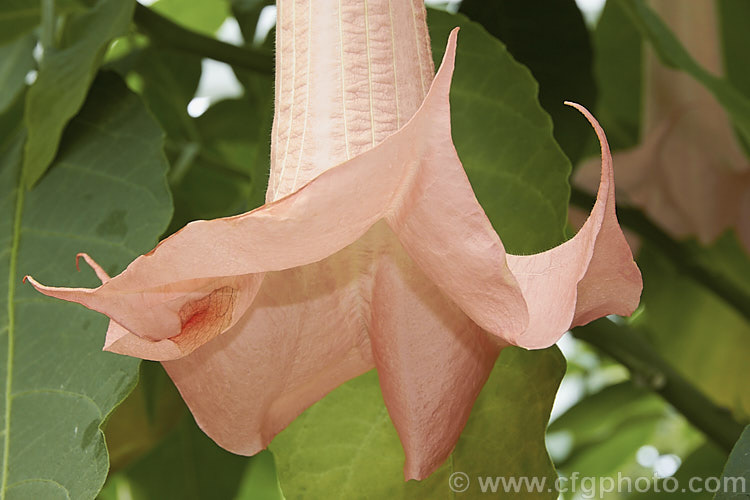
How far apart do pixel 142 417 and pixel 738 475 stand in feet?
1.66

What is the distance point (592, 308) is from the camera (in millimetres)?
312

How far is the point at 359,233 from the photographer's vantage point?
0.97ft

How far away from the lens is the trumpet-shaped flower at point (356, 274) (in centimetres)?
27

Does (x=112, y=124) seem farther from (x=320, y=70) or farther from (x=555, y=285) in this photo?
(x=555, y=285)

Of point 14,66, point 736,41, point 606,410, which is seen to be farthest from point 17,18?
point 606,410

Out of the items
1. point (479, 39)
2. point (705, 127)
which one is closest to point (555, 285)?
point (479, 39)

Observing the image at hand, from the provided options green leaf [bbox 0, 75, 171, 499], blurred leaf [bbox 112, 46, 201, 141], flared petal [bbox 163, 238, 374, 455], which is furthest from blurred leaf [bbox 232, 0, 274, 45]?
flared petal [bbox 163, 238, 374, 455]

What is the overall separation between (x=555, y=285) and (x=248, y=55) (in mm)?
454

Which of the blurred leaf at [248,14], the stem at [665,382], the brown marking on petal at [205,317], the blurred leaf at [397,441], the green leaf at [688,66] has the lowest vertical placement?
the stem at [665,382]

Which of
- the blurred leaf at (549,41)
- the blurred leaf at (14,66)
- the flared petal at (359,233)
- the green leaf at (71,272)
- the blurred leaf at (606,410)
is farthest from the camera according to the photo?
the blurred leaf at (606,410)

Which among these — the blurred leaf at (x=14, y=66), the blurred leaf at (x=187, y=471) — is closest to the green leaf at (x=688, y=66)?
the blurred leaf at (x=14, y=66)

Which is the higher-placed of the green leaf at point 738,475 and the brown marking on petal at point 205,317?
the brown marking on petal at point 205,317

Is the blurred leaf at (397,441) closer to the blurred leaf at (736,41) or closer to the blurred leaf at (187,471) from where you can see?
the blurred leaf at (187,471)

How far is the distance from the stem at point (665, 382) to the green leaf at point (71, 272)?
39 centimetres
